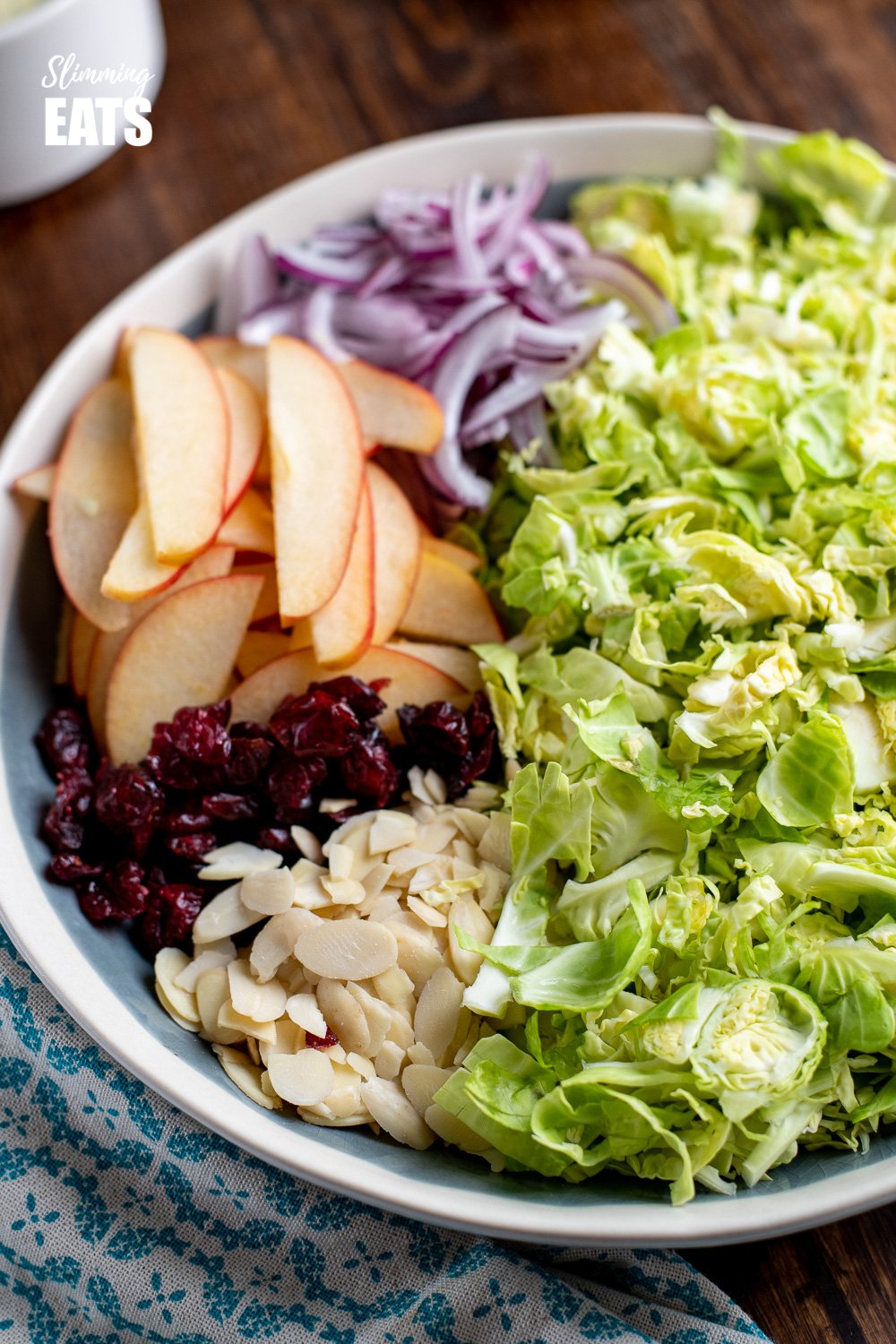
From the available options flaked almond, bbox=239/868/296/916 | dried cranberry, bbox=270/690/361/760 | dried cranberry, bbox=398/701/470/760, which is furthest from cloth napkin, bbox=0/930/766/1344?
dried cranberry, bbox=398/701/470/760

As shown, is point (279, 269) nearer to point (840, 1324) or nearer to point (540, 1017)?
point (540, 1017)

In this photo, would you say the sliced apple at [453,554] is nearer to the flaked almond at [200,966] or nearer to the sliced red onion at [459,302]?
the sliced red onion at [459,302]

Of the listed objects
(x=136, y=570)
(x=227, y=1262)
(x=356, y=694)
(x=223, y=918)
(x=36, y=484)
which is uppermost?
(x=36, y=484)

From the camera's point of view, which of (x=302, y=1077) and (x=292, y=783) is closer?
(x=302, y=1077)

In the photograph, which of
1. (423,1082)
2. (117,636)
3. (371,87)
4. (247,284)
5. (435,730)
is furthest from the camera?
(371,87)

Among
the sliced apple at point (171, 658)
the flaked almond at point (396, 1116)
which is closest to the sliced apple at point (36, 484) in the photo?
the sliced apple at point (171, 658)

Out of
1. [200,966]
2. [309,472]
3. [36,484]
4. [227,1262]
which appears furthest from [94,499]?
[227,1262]

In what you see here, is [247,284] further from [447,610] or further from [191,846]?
[191,846]
